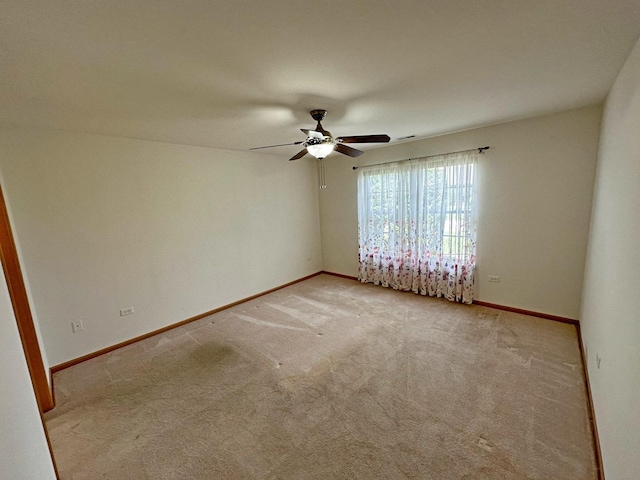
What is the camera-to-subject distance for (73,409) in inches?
82.5

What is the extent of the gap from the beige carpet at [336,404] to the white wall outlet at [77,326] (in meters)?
0.37

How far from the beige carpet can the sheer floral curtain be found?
742 millimetres

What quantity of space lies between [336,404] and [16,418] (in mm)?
1740

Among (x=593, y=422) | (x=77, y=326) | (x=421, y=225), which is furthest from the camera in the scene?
(x=421, y=225)

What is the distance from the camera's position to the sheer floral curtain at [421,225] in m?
3.53

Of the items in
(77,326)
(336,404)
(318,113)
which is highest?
(318,113)

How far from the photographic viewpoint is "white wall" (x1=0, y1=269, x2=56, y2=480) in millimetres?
802

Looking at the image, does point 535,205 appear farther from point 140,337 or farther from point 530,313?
point 140,337

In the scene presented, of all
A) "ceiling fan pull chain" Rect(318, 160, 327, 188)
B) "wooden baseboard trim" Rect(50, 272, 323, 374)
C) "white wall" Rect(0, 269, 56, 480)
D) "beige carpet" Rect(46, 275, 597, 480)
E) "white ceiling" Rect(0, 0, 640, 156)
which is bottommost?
"beige carpet" Rect(46, 275, 597, 480)

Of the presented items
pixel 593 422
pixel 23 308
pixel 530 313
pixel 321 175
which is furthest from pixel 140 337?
pixel 530 313

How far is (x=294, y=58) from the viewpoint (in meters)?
1.55

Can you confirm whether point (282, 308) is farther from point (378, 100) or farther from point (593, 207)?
point (593, 207)

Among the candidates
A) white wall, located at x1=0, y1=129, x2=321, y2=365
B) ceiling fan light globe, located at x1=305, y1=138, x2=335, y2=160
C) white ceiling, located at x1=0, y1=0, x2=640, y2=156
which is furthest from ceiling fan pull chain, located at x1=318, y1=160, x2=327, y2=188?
ceiling fan light globe, located at x1=305, y1=138, x2=335, y2=160

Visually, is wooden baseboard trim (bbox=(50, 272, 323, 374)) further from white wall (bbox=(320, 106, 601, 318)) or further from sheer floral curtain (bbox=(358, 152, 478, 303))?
white wall (bbox=(320, 106, 601, 318))
